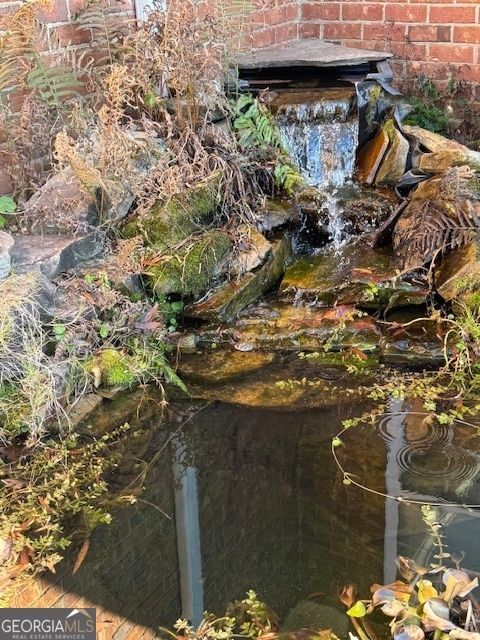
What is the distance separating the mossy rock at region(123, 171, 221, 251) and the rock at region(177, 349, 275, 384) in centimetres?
77

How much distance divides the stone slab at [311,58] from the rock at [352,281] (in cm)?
172

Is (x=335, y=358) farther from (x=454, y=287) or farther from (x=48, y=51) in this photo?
(x=48, y=51)

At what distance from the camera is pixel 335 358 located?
14.2ft

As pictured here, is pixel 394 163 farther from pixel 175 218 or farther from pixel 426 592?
pixel 426 592

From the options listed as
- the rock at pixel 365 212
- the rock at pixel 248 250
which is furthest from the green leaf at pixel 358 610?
the rock at pixel 365 212

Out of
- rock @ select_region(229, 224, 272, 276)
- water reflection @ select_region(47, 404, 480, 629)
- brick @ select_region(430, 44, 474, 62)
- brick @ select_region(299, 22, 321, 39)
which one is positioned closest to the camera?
water reflection @ select_region(47, 404, 480, 629)

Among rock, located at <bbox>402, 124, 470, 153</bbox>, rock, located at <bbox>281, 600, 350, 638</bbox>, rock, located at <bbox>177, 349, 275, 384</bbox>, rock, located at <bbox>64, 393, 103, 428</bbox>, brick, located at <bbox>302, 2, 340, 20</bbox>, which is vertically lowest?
A: rock, located at <bbox>281, 600, 350, 638</bbox>

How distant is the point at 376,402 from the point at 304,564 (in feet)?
4.03

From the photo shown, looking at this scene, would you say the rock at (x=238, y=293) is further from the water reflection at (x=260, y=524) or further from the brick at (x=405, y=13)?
the brick at (x=405, y=13)

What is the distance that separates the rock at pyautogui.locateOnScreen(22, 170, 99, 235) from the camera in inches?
178

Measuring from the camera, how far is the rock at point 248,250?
483 centimetres

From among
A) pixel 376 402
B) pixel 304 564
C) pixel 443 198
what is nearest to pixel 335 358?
pixel 376 402

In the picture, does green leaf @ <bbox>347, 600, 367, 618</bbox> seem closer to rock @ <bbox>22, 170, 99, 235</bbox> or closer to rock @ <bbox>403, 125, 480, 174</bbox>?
rock @ <bbox>22, 170, 99, 235</bbox>

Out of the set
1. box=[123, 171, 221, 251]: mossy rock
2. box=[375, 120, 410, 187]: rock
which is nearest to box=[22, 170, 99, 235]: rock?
box=[123, 171, 221, 251]: mossy rock
